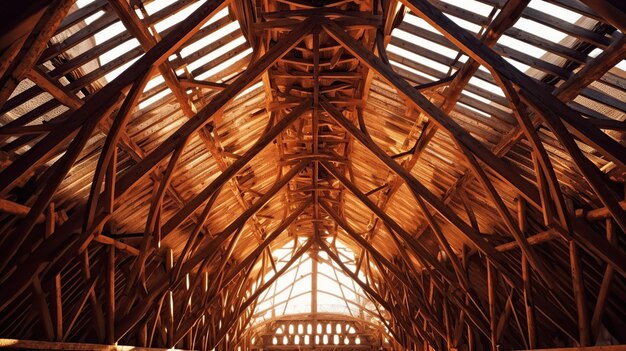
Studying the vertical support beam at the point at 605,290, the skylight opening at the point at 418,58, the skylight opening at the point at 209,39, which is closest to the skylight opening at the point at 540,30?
the skylight opening at the point at 418,58

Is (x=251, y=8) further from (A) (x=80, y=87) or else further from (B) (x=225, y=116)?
(B) (x=225, y=116)

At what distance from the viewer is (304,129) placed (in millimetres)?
13172

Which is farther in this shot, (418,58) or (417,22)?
(418,58)

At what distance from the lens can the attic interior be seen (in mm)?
6668

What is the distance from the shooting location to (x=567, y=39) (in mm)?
7395

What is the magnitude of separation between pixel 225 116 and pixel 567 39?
6.25 metres

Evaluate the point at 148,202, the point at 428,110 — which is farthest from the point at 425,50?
the point at 148,202

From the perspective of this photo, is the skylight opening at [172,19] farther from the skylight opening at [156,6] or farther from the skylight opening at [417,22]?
the skylight opening at [417,22]

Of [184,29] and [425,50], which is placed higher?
[425,50]

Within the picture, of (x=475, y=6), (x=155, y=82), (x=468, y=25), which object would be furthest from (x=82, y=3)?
(x=468, y=25)

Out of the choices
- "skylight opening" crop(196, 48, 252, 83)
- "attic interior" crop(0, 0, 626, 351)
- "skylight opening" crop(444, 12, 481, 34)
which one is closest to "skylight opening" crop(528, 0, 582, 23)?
"attic interior" crop(0, 0, 626, 351)

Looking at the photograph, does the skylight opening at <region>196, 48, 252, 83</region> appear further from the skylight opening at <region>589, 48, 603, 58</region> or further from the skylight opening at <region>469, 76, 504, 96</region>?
the skylight opening at <region>589, 48, 603, 58</region>

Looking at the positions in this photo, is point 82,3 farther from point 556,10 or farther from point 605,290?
point 605,290

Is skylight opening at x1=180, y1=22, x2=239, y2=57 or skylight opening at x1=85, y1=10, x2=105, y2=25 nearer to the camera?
skylight opening at x1=85, y1=10, x2=105, y2=25
